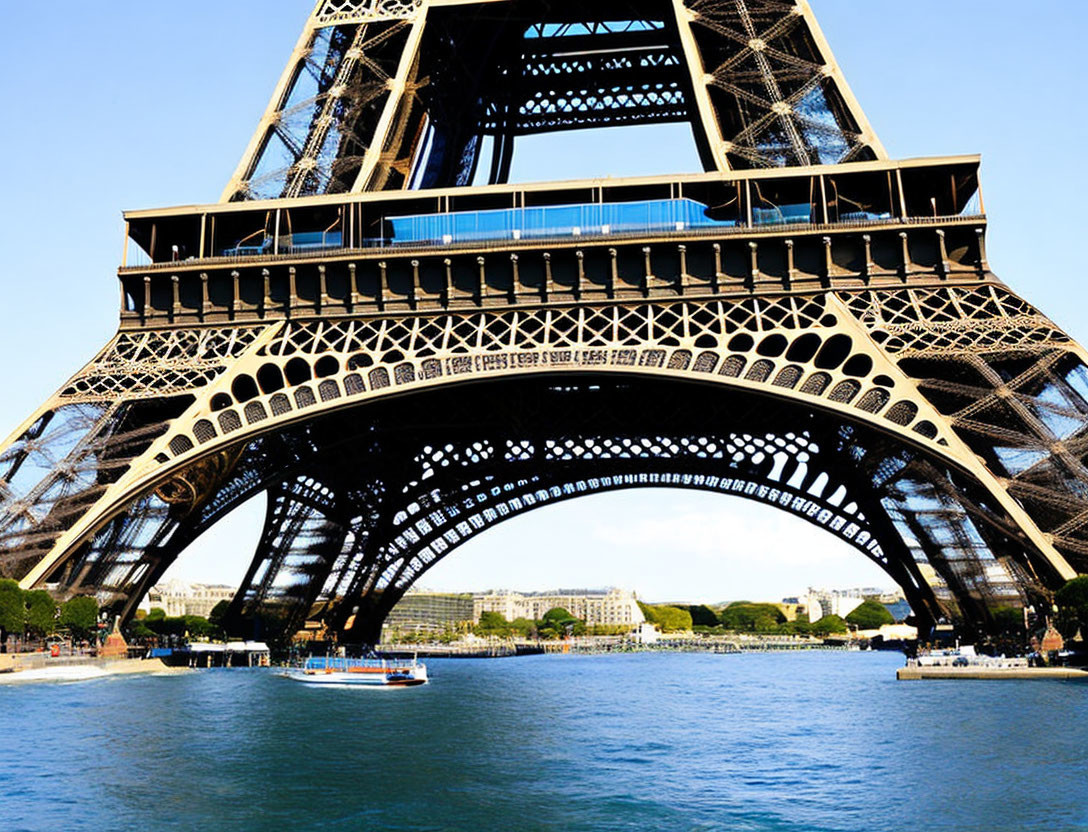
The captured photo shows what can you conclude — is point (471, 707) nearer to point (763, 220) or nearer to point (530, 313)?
point (530, 313)

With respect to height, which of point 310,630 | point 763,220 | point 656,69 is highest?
point 656,69

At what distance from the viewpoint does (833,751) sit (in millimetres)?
22219

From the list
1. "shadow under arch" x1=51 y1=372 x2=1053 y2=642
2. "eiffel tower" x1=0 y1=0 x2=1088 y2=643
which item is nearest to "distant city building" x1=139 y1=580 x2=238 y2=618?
"shadow under arch" x1=51 y1=372 x2=1053 y2=642

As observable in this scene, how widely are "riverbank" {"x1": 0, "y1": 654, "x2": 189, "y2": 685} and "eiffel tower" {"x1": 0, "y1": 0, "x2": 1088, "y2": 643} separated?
238 centimetres

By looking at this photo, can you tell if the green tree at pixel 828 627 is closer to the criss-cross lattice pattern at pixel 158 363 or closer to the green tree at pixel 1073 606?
the green tree at pixel 1073 606

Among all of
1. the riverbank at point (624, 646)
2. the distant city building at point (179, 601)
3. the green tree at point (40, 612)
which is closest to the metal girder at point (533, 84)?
the green tree at point (40, 612)

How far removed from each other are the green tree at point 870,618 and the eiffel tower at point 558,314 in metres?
131

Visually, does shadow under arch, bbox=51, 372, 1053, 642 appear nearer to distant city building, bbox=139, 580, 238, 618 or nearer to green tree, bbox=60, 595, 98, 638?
green tree, bbox=60, 595, 98, 638

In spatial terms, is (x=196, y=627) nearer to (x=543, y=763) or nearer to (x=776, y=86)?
(x=776, y=86)

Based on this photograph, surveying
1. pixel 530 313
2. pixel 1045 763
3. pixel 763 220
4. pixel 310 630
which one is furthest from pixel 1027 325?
pixel 310 630

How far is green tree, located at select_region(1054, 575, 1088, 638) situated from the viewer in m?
30.1

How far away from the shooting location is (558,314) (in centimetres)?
3528

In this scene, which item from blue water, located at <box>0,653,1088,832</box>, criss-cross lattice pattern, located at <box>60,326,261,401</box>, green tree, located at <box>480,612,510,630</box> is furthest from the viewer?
green tree, located at <box>480,612,510,630</box>

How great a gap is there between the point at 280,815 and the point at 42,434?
2185 cm
